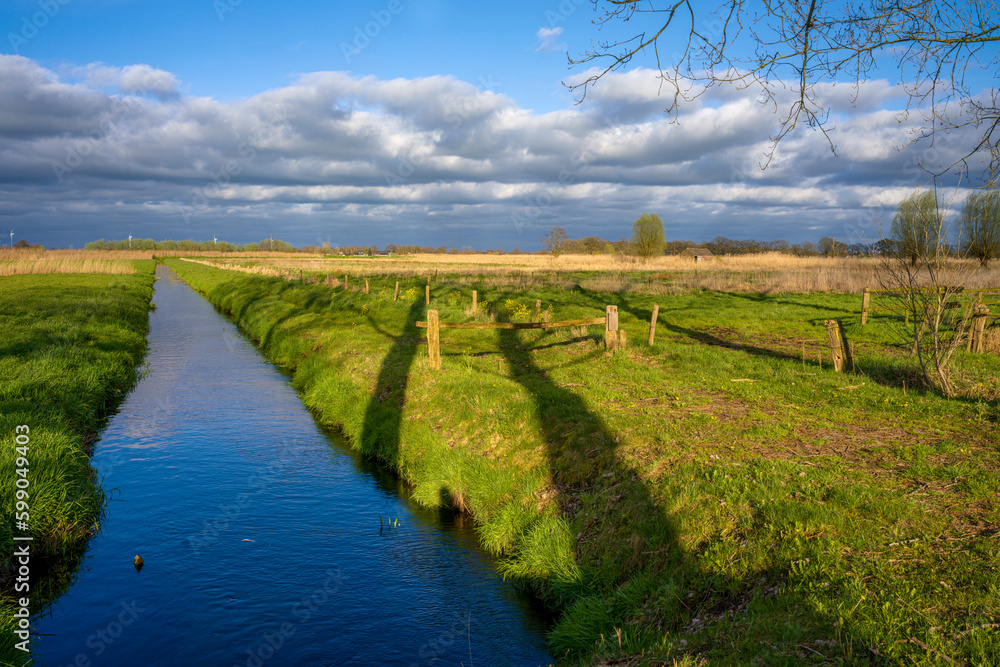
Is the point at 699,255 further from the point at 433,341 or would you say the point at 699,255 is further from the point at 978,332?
the point at 433,341

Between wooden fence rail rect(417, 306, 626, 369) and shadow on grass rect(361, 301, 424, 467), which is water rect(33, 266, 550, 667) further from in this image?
wooden fence rail rect(417, 306, 626, 369)

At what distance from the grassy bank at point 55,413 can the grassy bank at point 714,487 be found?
203 inches

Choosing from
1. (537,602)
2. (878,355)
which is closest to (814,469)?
(537,602)

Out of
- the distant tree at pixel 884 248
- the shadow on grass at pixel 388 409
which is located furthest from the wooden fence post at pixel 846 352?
the shadow on grass at pixel 388 409

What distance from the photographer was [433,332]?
14.5m

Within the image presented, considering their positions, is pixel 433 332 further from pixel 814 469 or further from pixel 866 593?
pixel 866 593

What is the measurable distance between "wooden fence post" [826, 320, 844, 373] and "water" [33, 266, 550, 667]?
28.7ft

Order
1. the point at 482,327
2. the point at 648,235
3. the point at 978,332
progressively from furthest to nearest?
the point at 648,235
the point at 978,332
the point at 482,327

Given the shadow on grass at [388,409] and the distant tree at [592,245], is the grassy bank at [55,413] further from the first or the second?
the distant tree at [592,245]

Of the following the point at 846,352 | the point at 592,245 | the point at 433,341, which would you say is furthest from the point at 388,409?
the point at 592,245

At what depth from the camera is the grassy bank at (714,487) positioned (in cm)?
501

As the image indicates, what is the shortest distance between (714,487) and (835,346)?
297 inches

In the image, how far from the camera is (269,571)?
26.7 ft

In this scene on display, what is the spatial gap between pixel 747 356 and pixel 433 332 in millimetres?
8088
